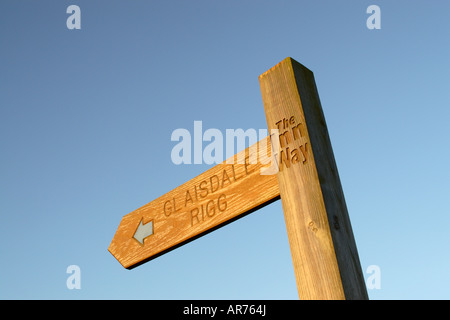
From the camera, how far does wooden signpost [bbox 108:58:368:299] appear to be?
1.35 metres

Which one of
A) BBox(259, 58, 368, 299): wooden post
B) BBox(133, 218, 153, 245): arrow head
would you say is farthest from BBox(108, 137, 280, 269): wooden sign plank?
BBox(259, 58, 368, 299): wooden post

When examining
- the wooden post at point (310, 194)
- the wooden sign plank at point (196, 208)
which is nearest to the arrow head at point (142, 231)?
the wooden sign plank at point (196, 208)

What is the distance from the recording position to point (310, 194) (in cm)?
144

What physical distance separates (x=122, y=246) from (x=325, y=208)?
1.26m

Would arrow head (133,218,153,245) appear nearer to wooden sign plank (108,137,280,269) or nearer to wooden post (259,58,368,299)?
wooden sign plank (108,137,280,269)

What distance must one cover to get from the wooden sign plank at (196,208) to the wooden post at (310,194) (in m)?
0.12

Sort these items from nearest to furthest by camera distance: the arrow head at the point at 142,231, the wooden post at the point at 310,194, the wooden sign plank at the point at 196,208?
the wooden post at the point at 310,194, the wooden sign plank at the point at 196,208, the arrow head at the point at 142,231

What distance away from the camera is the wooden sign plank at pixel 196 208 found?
1689 mm

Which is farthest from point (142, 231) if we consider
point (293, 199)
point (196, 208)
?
point (293, 199)

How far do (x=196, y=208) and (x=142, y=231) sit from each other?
417 mm

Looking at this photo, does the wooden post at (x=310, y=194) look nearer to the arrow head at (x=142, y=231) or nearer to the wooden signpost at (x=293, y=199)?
the wooden signpost at (x=293, y=199)

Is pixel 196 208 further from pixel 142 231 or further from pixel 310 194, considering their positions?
pixel 310 194
